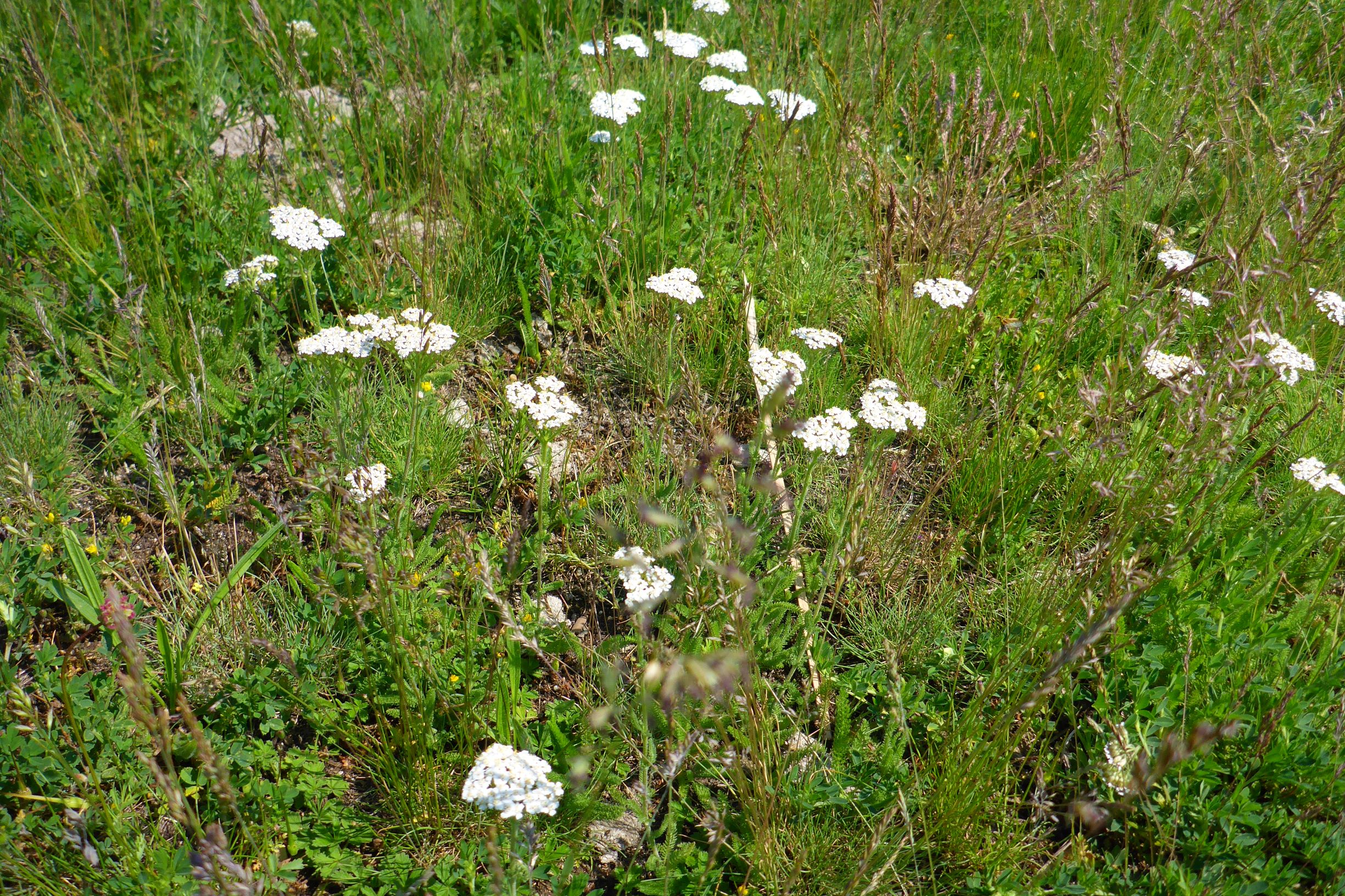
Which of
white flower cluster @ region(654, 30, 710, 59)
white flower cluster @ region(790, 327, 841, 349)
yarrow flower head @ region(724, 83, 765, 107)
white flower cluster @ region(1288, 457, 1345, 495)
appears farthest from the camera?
white flower cluster @ region(654, 30, 710, 59)

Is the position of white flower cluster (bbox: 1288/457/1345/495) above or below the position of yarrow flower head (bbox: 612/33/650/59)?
below

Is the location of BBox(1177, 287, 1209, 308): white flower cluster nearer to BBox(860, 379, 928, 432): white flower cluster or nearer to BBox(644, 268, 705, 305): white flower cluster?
BBox(860, 379, 928, 432): white flower cluster

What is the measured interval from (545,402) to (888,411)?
97 cm

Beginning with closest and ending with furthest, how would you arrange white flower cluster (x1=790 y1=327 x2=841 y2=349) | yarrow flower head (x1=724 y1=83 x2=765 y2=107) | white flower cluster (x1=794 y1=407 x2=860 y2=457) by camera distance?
1. white flower cluster (x1=794 y1=407 x2=860 y2=457)
2. white flower cluster (x1=790 y1=327 x2=841 y2=349)
3. yarrow flower head (x1=724 y1=83 x2=765 y2=107)

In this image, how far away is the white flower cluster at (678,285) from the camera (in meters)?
2.56

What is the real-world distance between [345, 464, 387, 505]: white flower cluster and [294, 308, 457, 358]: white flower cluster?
1.11 feet

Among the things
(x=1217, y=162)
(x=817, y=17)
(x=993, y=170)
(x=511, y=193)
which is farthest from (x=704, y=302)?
(x=1217, y=162)

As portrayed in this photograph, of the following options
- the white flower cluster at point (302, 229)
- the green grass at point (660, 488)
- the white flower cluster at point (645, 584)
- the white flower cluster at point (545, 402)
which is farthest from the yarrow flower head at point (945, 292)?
the white flower cluster at point (302, 229)

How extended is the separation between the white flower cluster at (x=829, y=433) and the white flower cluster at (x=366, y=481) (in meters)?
1.08

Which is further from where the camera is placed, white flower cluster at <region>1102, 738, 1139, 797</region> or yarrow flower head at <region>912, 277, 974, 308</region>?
yarrow flower head at <region>912, 277, 974, 308</region>

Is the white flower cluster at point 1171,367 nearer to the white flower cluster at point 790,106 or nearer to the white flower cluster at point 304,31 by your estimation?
the white flower cluster at point 790,106

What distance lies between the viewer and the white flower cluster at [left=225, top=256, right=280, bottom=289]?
2.60 meters

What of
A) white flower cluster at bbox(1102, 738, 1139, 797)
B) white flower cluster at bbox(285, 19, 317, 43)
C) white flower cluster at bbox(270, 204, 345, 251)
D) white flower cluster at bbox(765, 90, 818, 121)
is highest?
white flower cluster at bbox(285, 19, 317, 43)

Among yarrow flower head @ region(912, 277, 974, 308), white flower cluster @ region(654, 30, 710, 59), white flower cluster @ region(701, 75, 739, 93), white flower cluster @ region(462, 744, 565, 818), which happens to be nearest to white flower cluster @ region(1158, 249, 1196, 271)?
yarrow flower head @ region(912, 277, 974, 308)
